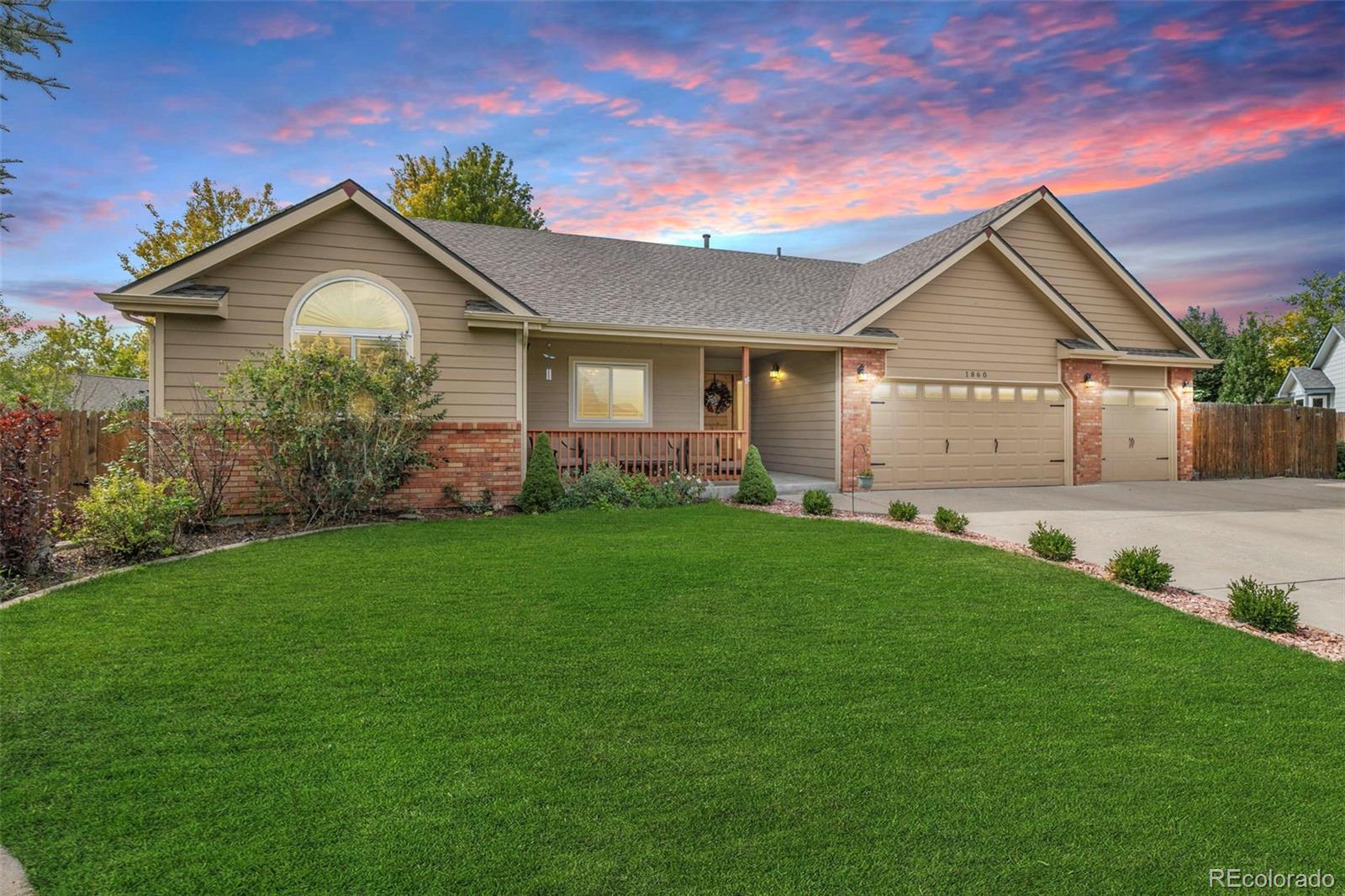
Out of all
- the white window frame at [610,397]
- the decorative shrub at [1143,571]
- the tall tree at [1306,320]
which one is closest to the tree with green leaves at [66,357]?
the white window frame at [610,397]

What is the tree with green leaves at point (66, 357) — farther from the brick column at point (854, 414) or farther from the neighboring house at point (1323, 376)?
the neighboring house at point (1323, 376)

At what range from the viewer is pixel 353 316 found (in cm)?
1059

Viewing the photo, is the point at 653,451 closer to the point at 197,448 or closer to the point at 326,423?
the point at 326,423

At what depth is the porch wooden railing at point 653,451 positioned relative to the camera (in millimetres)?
12594

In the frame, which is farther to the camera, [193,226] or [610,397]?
[193,226]

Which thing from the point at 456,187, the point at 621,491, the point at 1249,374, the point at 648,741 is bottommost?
the point at 648,741

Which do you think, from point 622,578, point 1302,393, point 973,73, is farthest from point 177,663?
point 1302,393

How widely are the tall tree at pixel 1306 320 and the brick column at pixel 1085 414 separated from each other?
2981 cm

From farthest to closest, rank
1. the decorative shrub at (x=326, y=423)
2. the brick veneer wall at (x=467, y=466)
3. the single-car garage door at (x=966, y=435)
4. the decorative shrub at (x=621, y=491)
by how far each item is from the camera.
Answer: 1. the single-car garage door at (x=966, y=435)
2. the decorative shrub at (x=621, y=491)
3. the brick veneer wall at (x=467, y=466)
4. the decorative shrub at (x=326, y=423)

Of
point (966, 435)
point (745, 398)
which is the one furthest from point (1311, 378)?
point (745, 398)

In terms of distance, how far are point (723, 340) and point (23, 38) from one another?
10155 millimetres

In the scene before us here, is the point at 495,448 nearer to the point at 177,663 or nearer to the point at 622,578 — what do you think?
the point at 622,578

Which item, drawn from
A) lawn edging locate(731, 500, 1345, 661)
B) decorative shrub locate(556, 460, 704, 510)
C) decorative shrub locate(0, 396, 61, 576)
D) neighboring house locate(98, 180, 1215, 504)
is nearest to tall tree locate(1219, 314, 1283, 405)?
neighboring house locate(98, 180, 1215, 504)

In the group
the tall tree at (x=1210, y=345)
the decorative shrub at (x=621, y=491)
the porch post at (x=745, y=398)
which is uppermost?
the tall tree at (x=1210, y=345)
